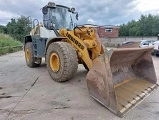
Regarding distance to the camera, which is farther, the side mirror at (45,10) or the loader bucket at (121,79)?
the side mirror at (45,10)

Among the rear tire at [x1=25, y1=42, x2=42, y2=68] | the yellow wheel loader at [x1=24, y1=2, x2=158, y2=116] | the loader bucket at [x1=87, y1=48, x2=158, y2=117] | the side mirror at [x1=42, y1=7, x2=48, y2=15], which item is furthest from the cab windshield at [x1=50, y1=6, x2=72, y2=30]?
the loader bucket at [x1=87, y1=48, x2=158, y2=117]

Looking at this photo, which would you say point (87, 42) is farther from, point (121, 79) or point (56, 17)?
point (56, 17)

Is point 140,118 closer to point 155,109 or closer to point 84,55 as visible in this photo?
point 155,109

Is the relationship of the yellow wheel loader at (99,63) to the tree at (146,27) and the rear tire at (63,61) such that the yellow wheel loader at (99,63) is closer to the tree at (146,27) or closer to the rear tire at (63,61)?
the rear tire at (63,61)

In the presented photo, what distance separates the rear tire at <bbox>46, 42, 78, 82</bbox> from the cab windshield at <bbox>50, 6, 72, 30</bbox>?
142 centimetres

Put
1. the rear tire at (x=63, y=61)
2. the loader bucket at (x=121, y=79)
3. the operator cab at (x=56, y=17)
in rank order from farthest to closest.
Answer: the operator cab at (x=56, y=17), the rear tire at (x=63, y=61), the loader bucket at (x=121, y=79)

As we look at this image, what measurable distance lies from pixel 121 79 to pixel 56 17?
3477 mm

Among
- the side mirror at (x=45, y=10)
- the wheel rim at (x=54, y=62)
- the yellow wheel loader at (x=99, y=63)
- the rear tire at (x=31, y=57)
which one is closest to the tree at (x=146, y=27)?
the rear tire at (x=31, y=57)

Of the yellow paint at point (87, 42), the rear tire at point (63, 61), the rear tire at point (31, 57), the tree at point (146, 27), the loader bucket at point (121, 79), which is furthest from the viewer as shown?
the tree at point (146, 27)

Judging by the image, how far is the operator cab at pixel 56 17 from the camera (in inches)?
251

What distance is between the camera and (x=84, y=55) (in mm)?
4855

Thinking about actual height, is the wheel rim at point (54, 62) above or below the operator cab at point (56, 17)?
below

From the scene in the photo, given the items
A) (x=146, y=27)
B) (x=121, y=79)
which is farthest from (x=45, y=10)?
(x=146, y=27)

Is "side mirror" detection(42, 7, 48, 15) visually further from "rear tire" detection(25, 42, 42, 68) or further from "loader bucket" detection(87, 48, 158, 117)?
"loader bucket" detection(87, 48, 158, 117)
